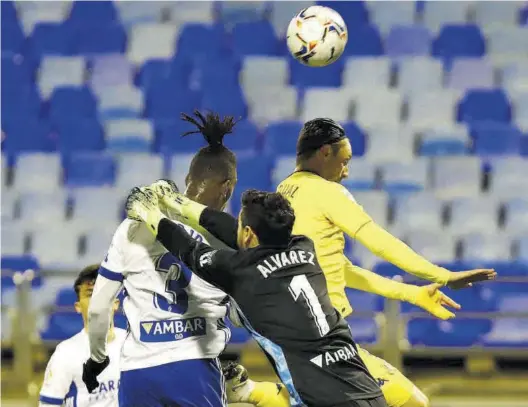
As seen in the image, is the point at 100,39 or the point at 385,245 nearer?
the point at 385,245

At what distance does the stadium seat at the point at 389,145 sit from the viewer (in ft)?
33.3

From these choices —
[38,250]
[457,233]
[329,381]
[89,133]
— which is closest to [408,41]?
[457,233]

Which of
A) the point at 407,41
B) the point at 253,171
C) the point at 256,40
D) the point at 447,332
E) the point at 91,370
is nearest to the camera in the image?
the point at 91,370

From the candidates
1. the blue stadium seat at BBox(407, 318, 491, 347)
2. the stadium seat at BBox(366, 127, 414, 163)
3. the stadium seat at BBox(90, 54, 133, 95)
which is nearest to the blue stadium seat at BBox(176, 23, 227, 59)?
the stadium seat at BBox(90, 54, 133, 95)

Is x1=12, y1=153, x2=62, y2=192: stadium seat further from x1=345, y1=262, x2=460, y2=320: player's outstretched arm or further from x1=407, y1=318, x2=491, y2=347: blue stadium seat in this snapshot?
x1=345, y1=262, x2=460, y2=320: player's outstretched arm

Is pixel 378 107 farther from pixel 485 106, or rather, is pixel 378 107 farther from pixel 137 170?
pixel 137 170

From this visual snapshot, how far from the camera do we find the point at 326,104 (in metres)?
10.7

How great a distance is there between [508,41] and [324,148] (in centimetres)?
712

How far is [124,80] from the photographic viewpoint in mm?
11328

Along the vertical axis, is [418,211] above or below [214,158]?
below

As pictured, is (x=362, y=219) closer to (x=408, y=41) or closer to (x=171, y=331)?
(x=171, y=331)

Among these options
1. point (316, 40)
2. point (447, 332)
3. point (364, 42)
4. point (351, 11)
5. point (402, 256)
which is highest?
point (351, 11)

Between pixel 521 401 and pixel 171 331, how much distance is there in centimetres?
456

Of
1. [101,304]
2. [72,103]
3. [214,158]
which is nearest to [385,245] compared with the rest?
[214,158]
